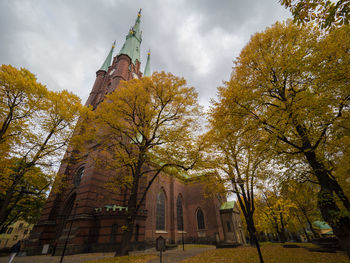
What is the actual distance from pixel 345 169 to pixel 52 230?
25043 millimetres

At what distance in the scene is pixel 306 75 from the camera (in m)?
6.58

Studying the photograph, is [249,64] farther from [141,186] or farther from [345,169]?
[141,186]

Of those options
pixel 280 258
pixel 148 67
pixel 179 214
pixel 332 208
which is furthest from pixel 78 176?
pixel 148 67

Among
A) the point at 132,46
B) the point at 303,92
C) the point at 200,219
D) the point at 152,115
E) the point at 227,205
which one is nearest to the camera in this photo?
the point at 303,92

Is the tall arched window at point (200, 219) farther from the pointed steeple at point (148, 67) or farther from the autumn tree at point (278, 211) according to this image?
the pointed steeple at point (148, 67)

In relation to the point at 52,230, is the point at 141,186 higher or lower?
higher

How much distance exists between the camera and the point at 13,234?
42219 mm

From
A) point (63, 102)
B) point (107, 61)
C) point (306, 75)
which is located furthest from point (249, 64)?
point (107, 61)

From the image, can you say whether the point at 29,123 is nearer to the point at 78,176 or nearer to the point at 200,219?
the point at 78,176

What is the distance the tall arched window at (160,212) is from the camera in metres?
21.9

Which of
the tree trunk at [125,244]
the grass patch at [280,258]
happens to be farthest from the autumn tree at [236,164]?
the tree trunk at [125,244]

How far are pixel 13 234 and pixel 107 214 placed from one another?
5041 centimetres

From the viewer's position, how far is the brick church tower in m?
14.0

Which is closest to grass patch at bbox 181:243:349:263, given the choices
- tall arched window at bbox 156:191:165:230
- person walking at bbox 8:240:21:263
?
person walking at bbox 8:240:21:263
